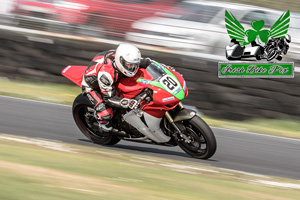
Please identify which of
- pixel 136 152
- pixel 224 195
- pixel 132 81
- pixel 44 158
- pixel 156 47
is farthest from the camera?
pixel 156 47

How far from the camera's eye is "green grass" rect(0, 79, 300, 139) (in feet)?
31.4

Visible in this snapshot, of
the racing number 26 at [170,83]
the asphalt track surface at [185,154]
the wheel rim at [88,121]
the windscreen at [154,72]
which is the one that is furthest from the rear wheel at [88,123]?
the racing number 26 at [170,83]

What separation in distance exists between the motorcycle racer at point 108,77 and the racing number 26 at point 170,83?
39 centimetres

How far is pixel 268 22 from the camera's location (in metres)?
10.8

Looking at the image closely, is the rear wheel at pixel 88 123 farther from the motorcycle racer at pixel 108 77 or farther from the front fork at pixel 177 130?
the front fork at pixel 177 130

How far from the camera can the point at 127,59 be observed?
630 centimetres

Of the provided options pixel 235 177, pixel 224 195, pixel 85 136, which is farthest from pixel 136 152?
pixel 224 195

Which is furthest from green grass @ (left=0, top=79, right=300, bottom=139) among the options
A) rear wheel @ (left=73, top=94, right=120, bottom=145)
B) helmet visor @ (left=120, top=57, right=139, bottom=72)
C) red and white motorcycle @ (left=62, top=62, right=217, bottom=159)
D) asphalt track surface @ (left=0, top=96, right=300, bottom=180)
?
helmet visor @ (left=120, top=57, right=139, bottom=72)

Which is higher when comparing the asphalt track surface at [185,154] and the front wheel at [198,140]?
the front wheel at [198,140]

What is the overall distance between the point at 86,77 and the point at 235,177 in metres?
2.29

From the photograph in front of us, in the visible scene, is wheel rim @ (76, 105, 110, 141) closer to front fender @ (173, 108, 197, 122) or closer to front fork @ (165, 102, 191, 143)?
front fork @ (165, 102, 191, 143)

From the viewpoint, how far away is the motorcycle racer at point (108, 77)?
6355 millimetres

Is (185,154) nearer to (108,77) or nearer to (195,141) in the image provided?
(195,141)

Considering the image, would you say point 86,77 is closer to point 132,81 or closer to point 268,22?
point 132,81
